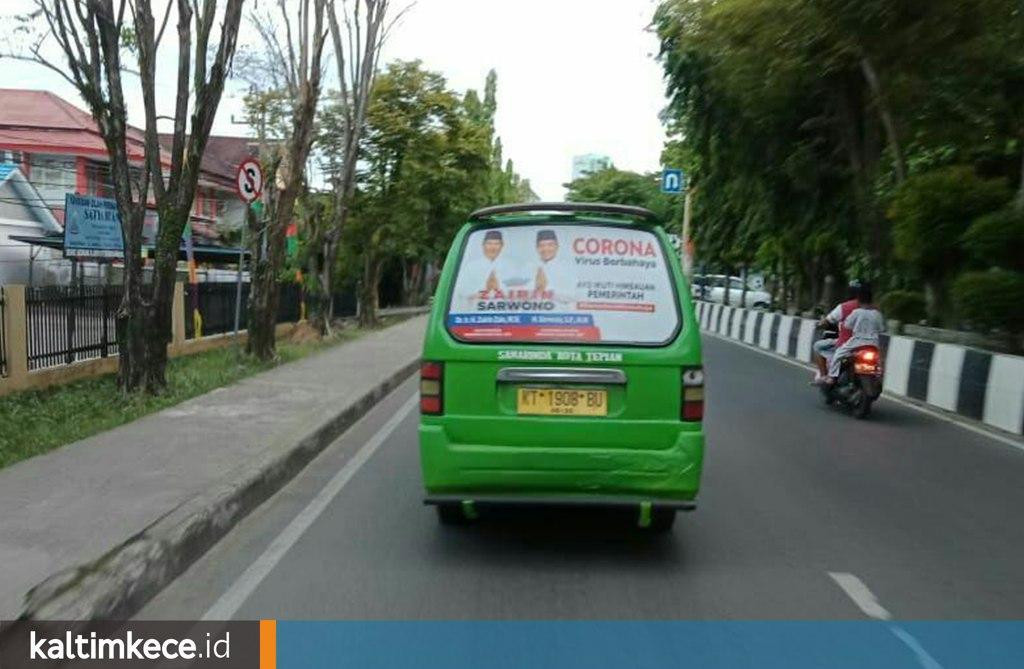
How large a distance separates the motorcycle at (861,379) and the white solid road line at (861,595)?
7004mm

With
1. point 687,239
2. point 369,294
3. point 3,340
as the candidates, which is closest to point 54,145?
point 369,294

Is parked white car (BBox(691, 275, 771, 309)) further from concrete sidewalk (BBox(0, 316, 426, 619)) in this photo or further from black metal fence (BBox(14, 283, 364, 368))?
concrete sidewalk (BBox(0, 316, 426, 619))

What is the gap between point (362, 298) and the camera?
31.2 metres

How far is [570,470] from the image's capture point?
20.0ft

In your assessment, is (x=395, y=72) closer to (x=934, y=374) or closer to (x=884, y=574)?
(x=934, y=374)

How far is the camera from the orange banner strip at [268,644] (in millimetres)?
4828

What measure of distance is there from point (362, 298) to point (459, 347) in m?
25.4

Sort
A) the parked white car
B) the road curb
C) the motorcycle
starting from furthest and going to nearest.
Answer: the parked white car
the motorcycle
the road curb

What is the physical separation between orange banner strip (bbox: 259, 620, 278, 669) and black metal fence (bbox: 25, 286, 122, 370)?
9209mm

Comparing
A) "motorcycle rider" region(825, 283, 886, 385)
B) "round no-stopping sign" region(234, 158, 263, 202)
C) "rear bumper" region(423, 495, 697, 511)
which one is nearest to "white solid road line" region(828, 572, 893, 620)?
"rear bumper" region(423, 495, 697, 511)

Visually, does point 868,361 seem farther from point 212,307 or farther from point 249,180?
point 212,307

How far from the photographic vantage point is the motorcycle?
12.8m

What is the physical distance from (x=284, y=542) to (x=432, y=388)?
1.46 metres

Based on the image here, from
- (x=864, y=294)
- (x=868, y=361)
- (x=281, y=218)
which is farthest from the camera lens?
(x=281, y=218)
